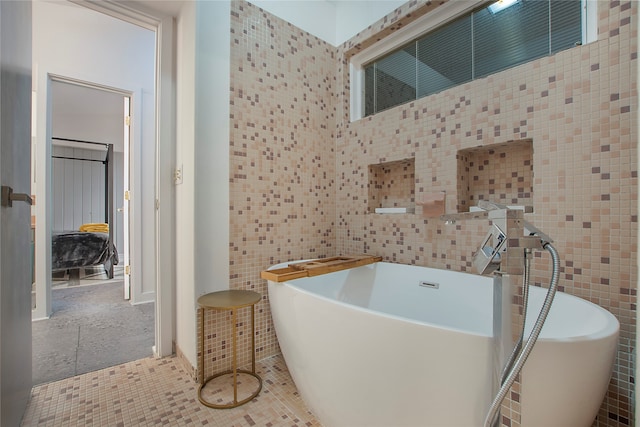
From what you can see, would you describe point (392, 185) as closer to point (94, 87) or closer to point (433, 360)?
point (433, 360)

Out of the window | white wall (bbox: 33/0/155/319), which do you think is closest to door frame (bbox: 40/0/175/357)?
white wall (bbox: 33/0/155/319)

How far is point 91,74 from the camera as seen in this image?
268cm

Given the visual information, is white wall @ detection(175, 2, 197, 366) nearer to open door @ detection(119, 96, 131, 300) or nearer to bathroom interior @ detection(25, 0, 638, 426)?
bathroom interior @ detection(25, 0, 638, 426)

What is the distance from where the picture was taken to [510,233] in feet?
2.31

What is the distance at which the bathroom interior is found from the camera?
3.87 feet

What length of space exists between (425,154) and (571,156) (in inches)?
27.8

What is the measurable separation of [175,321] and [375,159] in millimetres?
1777

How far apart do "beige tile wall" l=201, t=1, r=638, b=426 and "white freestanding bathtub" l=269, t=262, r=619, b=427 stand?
Answer: 0.40 feet

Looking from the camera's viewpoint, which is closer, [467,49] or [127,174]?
[467,49]

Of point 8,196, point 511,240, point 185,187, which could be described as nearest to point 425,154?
point 511,240

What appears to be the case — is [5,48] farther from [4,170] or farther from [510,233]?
[510,233]

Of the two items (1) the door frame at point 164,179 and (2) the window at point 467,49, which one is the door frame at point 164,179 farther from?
(2) the window at point 467,49

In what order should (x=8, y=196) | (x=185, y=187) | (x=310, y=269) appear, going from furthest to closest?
(x=185, y=187) → (x=310, y=269) → (x=8, y=196)

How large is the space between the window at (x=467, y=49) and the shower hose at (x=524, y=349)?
1.31 meters
